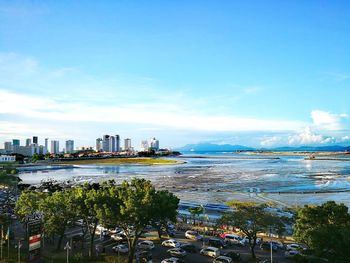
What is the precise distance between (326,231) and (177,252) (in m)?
11.1

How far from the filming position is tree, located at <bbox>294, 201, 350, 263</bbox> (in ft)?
55.6

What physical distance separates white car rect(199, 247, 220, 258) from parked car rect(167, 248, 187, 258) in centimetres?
139

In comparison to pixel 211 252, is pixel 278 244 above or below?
below

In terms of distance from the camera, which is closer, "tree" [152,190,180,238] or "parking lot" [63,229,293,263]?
"tree" [152,190,180,238]

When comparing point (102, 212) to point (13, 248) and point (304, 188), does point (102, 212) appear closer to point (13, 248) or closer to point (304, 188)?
point (13, 248)

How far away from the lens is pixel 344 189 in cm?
6338

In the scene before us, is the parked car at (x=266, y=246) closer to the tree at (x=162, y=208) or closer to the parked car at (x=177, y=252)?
the parked car at (x=177, y=252)

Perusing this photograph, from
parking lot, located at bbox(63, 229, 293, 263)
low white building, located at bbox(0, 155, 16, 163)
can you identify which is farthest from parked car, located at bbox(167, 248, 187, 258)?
low white building, located at bbox(0, 155, 16, 163)

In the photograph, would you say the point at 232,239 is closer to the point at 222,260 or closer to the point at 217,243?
the point at 217,243

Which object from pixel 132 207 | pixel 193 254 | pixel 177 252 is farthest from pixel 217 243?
pixel 132 207

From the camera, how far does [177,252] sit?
1005 inches

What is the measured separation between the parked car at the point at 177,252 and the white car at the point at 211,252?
4.58 ft

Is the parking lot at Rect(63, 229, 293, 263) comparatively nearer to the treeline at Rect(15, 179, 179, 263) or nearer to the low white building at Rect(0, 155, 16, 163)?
the treeline at Rect(15, 179, 179, 263)

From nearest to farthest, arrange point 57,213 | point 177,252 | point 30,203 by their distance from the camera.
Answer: point 177,252 < point 57,213 < point 30,203
